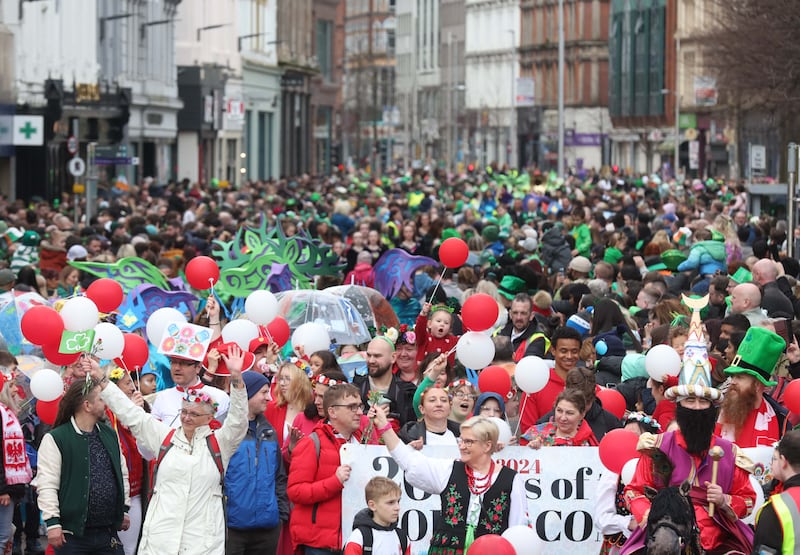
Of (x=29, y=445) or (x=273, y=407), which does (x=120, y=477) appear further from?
(x=29, y=445)

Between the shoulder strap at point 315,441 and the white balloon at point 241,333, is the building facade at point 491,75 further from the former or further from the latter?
the shoulder strap at point 315,441

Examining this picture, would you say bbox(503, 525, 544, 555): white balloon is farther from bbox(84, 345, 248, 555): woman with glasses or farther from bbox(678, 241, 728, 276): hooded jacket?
bbox(678, 241, 728, 276): hooded jacket

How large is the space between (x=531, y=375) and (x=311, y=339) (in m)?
1.76

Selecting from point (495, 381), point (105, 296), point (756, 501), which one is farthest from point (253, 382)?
point (756, 501)

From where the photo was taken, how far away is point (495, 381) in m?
10.9

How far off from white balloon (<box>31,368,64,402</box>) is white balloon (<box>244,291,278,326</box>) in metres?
2.07

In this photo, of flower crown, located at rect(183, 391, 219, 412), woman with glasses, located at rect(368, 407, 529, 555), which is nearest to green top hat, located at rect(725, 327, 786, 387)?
woman with glasses, located at rect(368, 407, 529, 555)

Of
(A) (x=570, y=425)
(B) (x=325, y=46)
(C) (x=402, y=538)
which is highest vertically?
(B) (x=325, y=46)

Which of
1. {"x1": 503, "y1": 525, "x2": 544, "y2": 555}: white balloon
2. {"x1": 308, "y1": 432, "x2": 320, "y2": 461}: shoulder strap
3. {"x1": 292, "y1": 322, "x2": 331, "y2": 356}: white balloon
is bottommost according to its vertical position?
{"x1": 503, "y1": 525, "x2": 544, "y2": 555}: white balloon

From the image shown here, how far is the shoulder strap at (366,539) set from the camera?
28.0 feet

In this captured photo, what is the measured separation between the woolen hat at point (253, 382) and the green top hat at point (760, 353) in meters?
2.49

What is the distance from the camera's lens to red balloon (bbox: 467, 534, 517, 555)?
7.39 m

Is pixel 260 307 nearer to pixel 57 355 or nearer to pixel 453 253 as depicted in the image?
pixel 57 355

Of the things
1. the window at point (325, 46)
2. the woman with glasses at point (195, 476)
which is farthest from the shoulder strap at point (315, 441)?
the window at point (325, 46)
